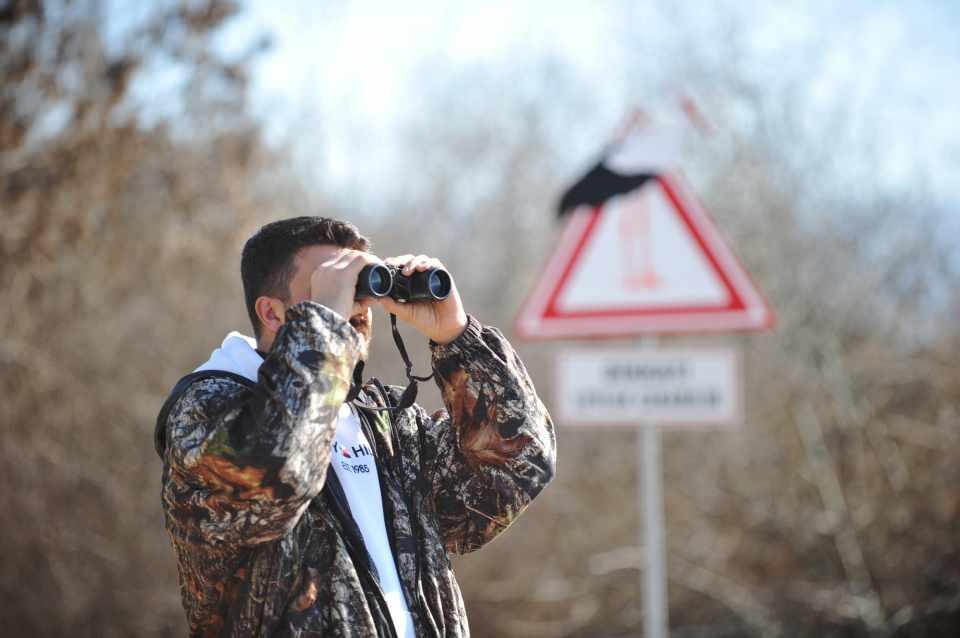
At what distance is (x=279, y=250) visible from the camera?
2199 mm

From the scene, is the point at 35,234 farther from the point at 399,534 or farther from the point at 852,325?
the point at 852,325

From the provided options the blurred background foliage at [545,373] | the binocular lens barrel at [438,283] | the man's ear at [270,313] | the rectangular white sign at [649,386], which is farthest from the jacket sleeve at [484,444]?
the blurred background foliage at [545,373]

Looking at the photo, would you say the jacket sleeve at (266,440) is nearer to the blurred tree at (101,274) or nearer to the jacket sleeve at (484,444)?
the jacket sleeve at (484,444)

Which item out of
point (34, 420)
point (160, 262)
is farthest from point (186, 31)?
point (34, 420)

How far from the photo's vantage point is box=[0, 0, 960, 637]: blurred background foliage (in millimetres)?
6098

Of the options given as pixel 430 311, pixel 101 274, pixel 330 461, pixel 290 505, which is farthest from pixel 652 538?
pixel 101 274

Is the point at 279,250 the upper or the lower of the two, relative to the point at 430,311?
upper

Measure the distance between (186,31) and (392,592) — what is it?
5.27 m

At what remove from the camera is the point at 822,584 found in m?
6.38

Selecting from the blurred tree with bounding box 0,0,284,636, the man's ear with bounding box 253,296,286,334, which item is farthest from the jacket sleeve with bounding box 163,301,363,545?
the blurred tree with bounding box 0,0,284,636

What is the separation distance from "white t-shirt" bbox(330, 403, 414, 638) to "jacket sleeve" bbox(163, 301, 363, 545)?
0.21 m

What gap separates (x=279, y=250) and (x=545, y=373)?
5524mm

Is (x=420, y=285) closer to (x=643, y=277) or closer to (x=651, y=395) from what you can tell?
(x=651, y=395)

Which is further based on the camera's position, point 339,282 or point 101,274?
point 101,274
